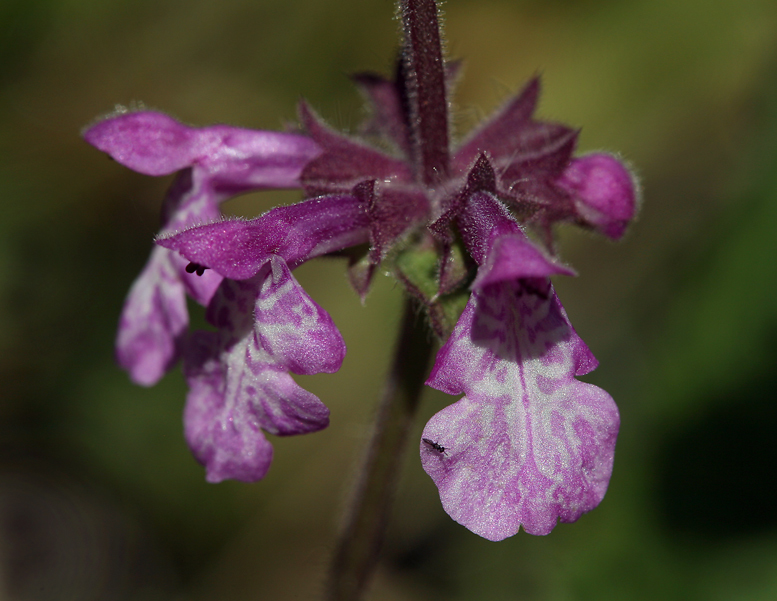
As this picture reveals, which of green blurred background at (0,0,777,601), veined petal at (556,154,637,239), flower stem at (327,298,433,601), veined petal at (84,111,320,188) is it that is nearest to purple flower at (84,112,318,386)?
veined petal at (84,111,320,188)

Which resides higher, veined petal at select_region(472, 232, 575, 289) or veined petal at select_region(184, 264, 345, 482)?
veined petal at select_region(472, 232, 575, 289)

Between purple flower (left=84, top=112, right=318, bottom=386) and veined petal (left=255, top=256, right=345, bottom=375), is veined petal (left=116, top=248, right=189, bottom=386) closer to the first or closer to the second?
purple flower (left=84, top=112, right=318, bottom=386)

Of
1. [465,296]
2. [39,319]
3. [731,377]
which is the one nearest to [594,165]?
[465,296]

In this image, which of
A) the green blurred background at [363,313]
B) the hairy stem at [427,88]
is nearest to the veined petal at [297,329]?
the hairy stem at [427,88]

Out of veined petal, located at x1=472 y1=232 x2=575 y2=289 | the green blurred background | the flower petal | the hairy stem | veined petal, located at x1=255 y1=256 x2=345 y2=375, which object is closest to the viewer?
veined petal, located at x1=472 y1=232 x2=575 y2=289

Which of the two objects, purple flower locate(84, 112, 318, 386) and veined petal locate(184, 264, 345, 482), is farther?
purple flower locate(84, 112, 318, 386)

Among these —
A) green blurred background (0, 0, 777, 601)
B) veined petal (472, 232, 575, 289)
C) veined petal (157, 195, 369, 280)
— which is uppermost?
veined petal (472, 232, 575, 289)

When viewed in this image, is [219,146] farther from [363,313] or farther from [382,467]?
[363,313]
